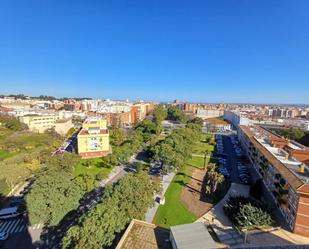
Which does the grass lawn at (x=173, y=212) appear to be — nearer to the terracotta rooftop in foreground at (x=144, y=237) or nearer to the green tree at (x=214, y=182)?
the green tree at (x=214, y=182)

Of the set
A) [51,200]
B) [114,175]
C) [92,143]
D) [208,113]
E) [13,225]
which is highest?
[208,113]

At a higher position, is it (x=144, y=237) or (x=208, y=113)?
(x=208, y=113)

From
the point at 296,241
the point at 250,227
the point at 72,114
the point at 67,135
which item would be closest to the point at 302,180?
the point at 296,241

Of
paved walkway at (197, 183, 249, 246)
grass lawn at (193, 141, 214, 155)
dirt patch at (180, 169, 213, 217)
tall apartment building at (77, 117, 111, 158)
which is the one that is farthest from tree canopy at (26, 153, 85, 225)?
grass lawn at (193, 141, 214, 155)

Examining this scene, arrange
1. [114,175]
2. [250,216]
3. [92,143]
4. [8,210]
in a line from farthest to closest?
[92,143] < [114,175] < [8,210] < [250,216]

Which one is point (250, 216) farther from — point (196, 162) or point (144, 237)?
point (196, 162)

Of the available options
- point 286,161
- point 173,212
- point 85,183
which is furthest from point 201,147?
point 85,183
